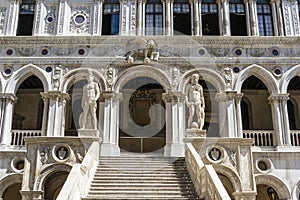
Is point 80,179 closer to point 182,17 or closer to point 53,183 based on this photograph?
point 53,183

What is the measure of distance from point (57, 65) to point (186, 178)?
9.60 metres

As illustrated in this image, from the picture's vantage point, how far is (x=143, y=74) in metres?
20.0

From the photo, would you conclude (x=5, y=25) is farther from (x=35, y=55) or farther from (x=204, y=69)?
(x=204, y=69)

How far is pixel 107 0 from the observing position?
21.5 meters

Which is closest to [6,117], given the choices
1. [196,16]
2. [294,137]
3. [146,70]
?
[146,70]

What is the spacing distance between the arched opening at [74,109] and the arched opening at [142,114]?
2357 millimetres

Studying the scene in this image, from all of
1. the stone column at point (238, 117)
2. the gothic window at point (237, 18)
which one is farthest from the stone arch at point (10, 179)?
the gothic window at point (237, 18)

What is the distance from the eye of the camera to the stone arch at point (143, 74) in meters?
A: 19.7

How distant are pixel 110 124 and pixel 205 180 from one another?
8.12m

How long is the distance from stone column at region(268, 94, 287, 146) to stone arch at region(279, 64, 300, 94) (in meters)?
0.49

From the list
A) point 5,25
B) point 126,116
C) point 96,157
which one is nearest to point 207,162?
point 96,157

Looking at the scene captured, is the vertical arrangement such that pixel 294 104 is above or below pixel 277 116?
above

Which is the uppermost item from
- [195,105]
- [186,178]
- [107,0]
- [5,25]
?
[107,0]

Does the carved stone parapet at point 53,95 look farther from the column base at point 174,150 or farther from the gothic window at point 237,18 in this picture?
the gothic window at point 237,18
